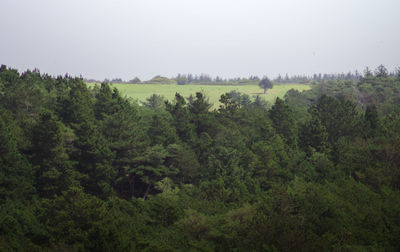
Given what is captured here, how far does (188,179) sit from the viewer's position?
46.7 meters

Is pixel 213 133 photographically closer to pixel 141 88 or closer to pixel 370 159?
pixel 370 159

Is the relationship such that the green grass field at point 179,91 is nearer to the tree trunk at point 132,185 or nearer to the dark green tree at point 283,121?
the dark green tree at point 283,121

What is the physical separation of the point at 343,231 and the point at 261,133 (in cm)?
3138

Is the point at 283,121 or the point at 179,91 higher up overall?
the point at 179,91

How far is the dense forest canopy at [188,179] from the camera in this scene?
77.9 feet

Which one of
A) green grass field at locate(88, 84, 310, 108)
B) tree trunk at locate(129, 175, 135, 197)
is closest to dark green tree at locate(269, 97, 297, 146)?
tree trunk at locate(129, 175, 135, 197)

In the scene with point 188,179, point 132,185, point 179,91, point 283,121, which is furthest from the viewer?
point 179,91

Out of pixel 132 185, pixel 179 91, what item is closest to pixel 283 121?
pixel 132 185

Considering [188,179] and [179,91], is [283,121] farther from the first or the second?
[179,91]

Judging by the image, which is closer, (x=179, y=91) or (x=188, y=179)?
(x=188, y=179)

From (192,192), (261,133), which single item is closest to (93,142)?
(192,192)

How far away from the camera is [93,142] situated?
1666 inches

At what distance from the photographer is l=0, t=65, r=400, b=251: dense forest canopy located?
77.9 ft

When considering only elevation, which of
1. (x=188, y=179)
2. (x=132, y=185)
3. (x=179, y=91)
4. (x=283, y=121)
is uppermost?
(x=179, y=91)
